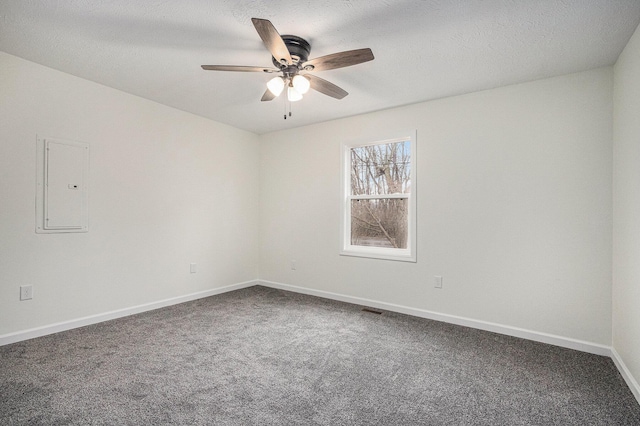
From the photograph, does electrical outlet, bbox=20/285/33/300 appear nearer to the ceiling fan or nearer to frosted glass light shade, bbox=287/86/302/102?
the ceiling fan

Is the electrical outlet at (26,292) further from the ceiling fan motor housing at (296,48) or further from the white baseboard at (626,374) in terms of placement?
the white baseboard at (626,374)

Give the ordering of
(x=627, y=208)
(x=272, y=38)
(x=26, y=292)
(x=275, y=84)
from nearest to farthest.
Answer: (x=272, y=38) < (x=627, y=208) < (x=275, y=84) < (x=26, y=292)

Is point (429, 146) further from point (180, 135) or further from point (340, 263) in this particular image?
point (180, 135)

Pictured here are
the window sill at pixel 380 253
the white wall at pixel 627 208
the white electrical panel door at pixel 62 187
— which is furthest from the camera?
the window sill at pixel 380 253

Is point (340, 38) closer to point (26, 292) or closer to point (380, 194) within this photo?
point (380, 194)

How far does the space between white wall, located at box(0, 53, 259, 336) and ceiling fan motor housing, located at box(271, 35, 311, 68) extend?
214cm

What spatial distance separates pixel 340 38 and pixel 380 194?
6.75 ft

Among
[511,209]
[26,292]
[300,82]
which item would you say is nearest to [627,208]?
[511,209]

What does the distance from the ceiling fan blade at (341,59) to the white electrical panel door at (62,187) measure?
2413 mm

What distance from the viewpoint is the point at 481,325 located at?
3.16 m

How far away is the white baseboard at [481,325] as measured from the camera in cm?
266

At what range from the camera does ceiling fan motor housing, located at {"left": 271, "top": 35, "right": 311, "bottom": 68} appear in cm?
227

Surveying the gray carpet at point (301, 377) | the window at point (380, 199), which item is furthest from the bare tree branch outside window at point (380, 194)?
the gray carpet at point (301, 377)

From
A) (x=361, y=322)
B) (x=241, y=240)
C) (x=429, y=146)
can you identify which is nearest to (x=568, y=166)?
(x=429, y=146)
